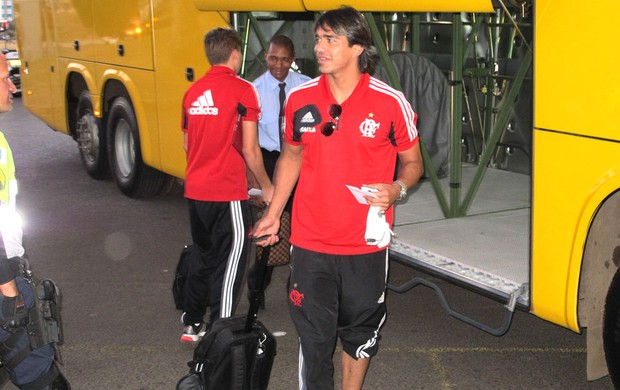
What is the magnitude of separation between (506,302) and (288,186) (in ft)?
4.45

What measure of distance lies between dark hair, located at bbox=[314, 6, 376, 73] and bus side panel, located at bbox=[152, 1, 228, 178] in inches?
131

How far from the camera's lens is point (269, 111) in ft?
21.1

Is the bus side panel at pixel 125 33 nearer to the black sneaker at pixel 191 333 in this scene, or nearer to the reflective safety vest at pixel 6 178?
the black sneaker at pixel 191 333

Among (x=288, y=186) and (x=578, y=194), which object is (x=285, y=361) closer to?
(x=288, y=186)

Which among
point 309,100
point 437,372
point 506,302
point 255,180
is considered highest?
point 309,100

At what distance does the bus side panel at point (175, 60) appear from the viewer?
7586mm

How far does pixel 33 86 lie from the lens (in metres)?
11.9

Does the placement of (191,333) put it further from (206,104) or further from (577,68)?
(577,68)

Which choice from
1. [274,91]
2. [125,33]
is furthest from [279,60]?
[125,33]

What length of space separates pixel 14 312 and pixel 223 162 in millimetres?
1755

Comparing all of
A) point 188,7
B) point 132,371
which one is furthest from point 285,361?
point 188,7

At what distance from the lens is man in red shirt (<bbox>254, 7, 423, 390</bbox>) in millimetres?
3977

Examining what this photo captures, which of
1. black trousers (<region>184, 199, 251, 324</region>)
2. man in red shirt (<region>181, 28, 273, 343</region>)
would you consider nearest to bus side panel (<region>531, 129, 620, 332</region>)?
man in red shirt (<region>181, 28, 273, 343</region>)

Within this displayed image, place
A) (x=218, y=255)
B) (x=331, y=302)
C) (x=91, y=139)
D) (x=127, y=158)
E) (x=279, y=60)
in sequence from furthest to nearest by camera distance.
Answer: (x=91, y=139)
(x=127, y=158)
(x=279, y=60)
(x=218, y=255)
(x=331, y=302)
